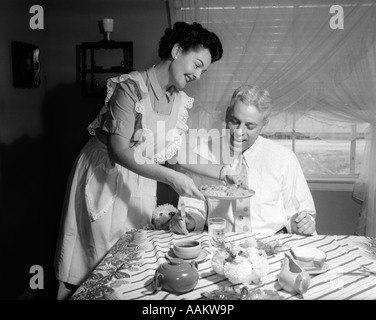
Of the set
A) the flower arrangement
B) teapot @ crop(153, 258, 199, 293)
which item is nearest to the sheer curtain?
the flower arrangement

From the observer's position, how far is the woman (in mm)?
1880

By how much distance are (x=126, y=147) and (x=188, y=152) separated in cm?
48

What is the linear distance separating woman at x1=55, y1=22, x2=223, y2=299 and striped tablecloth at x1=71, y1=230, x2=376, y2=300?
1.03ft

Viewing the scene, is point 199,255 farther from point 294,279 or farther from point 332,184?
point 332,184

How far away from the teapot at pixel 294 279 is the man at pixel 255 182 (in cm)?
72

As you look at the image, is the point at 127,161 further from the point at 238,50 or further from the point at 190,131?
the point at 238,50

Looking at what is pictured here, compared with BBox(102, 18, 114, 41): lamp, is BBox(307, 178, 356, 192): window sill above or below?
below

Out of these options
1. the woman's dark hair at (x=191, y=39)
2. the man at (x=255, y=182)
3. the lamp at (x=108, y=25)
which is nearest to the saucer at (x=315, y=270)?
the man at (x=255, y=182)

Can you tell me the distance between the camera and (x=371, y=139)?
3049 millimetres

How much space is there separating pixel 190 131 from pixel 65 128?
3.46 ft

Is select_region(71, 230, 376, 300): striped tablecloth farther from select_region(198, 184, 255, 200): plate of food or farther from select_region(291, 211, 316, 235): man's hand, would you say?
select_region(198, 184, 255, 200): plate of food

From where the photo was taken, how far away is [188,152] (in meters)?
2.17
